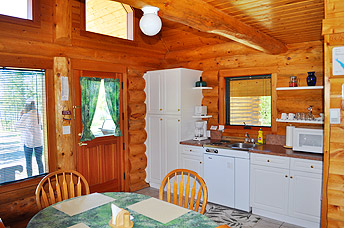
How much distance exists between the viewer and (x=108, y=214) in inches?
84.0

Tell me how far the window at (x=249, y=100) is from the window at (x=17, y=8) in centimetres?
330

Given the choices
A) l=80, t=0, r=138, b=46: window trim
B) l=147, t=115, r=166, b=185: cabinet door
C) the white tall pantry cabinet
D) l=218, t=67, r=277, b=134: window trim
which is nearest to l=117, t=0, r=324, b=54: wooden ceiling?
l=218, t=67, r=277, b=134: window trim

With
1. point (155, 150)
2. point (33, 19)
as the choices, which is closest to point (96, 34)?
point (33, 19)

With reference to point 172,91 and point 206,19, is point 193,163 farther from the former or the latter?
point 206,19

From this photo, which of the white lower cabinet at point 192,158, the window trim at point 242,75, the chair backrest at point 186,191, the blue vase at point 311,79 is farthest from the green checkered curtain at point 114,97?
the blue vase at point 311,79

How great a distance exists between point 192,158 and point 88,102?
6.43ft

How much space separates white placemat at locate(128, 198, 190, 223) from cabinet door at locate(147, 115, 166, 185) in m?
2.66

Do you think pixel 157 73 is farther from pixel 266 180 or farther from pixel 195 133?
pixel 266 180

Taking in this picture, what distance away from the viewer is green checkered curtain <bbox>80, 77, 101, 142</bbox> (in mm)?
4238

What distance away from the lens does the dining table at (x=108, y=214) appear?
1958mm

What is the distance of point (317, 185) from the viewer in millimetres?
3408

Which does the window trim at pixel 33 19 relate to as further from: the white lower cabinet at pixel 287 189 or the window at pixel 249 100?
the white lower cabinet at pixel 287 189

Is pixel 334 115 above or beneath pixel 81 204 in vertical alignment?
above

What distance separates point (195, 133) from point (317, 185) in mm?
2169
